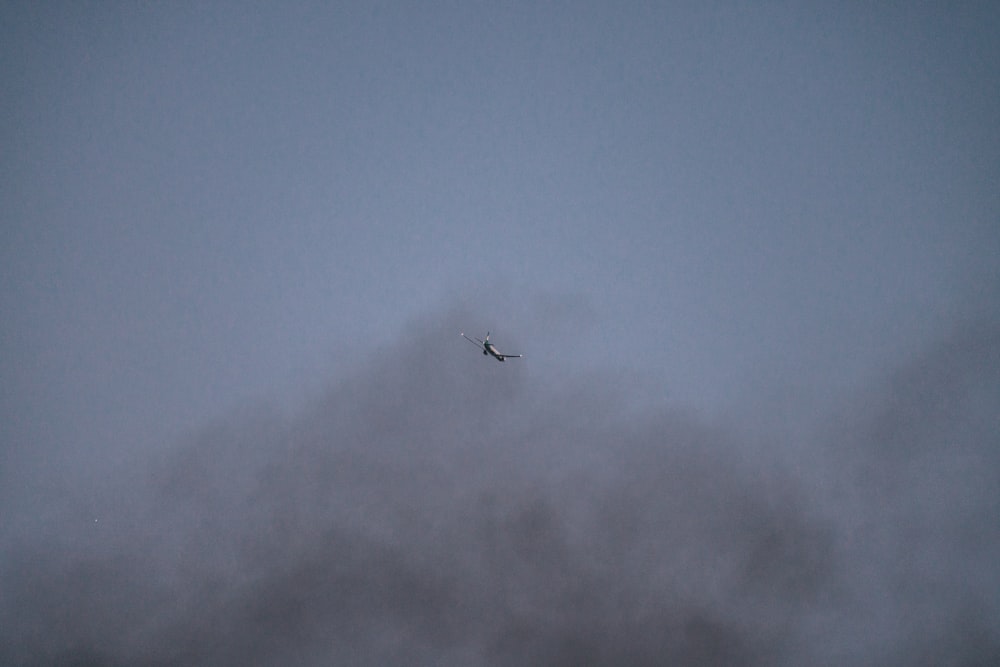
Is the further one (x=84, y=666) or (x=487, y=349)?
(x=84, y=666)

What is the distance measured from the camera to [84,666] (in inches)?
6900

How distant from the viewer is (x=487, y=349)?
133625mm

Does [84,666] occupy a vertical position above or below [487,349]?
below

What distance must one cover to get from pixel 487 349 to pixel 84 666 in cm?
9440
